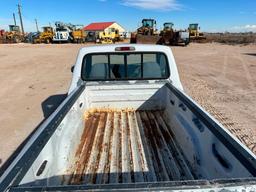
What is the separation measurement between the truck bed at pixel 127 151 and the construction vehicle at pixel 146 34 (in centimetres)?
2801

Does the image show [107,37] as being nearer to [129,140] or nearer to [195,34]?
[195,34]

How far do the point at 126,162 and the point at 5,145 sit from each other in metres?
3.14

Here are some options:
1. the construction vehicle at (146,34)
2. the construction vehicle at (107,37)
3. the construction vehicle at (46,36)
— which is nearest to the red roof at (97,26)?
the construction vehicle at (46,36)

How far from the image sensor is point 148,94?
4727mm

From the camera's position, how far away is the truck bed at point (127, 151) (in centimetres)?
288

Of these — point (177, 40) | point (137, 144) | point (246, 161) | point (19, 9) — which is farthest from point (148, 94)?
point (19, 9)

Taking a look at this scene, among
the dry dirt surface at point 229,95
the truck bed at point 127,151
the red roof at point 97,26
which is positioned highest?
the red roof at point 97,26

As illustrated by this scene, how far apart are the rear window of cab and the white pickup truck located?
0.02m

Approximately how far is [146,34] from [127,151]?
33212 millimetres

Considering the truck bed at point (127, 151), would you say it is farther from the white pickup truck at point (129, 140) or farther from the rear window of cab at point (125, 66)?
the rear window of cab at point (125, 66)

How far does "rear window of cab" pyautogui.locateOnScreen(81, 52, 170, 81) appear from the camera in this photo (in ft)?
15.2

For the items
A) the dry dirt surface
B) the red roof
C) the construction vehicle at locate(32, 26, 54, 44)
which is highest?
the red roof

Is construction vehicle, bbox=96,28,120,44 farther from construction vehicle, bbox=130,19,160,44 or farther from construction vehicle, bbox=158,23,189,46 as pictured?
construction vehicle, bbox=158,23,189,46

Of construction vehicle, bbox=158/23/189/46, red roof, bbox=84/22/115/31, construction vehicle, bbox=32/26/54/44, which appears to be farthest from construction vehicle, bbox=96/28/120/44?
red roof, bbox=84/22/115/31
